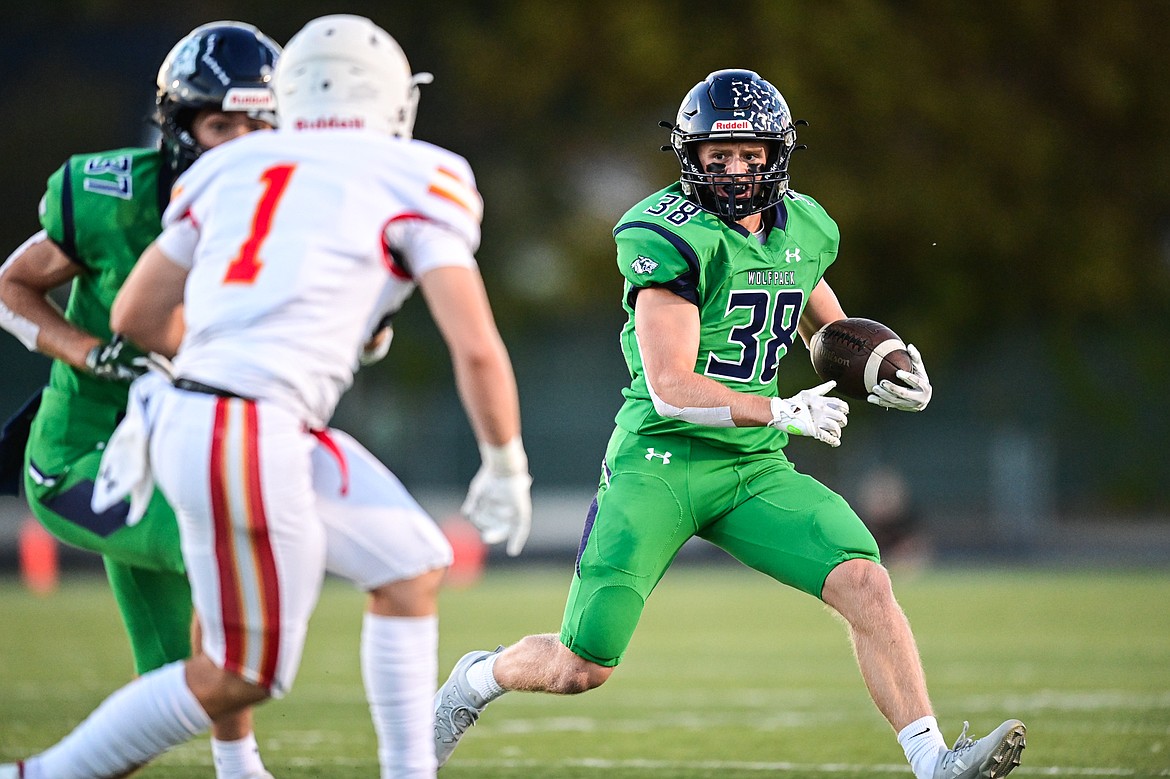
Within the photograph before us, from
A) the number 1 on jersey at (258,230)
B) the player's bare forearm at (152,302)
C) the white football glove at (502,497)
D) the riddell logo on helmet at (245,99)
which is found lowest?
the white football glove at (502,497)

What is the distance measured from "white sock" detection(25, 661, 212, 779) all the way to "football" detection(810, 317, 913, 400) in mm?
2124

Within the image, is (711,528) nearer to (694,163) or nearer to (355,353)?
(694,163)

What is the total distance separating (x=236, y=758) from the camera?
3.75 meters

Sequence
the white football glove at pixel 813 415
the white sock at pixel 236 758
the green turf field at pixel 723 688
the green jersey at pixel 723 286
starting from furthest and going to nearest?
the green turf field at pixel 723 688, the green jersey at pixel 723 286, the white football glove at pixel 813 415, the white sock at pixel 236 758

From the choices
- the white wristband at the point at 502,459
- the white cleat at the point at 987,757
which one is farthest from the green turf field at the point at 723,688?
the white wristband at the point at 502,459

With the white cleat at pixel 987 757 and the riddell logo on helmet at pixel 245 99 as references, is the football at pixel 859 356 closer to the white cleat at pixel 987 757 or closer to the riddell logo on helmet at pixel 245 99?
the white cleat at pixel 987 757

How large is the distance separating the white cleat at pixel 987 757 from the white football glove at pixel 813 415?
31.4 inches

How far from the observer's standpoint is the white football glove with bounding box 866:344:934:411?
4.48 meters

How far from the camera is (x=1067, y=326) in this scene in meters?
20.0

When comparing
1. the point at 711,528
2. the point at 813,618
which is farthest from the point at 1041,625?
the point at 711,528

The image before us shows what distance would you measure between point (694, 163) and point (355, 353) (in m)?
1.70

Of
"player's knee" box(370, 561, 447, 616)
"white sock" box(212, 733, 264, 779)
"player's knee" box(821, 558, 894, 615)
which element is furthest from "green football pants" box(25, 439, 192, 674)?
"player's knee" box(821, 558, 894, 615)

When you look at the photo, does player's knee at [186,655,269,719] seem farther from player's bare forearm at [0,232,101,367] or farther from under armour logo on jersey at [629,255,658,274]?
under armour logo on jersey at [629,255,658,274]

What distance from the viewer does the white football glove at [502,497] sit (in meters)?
3.24
